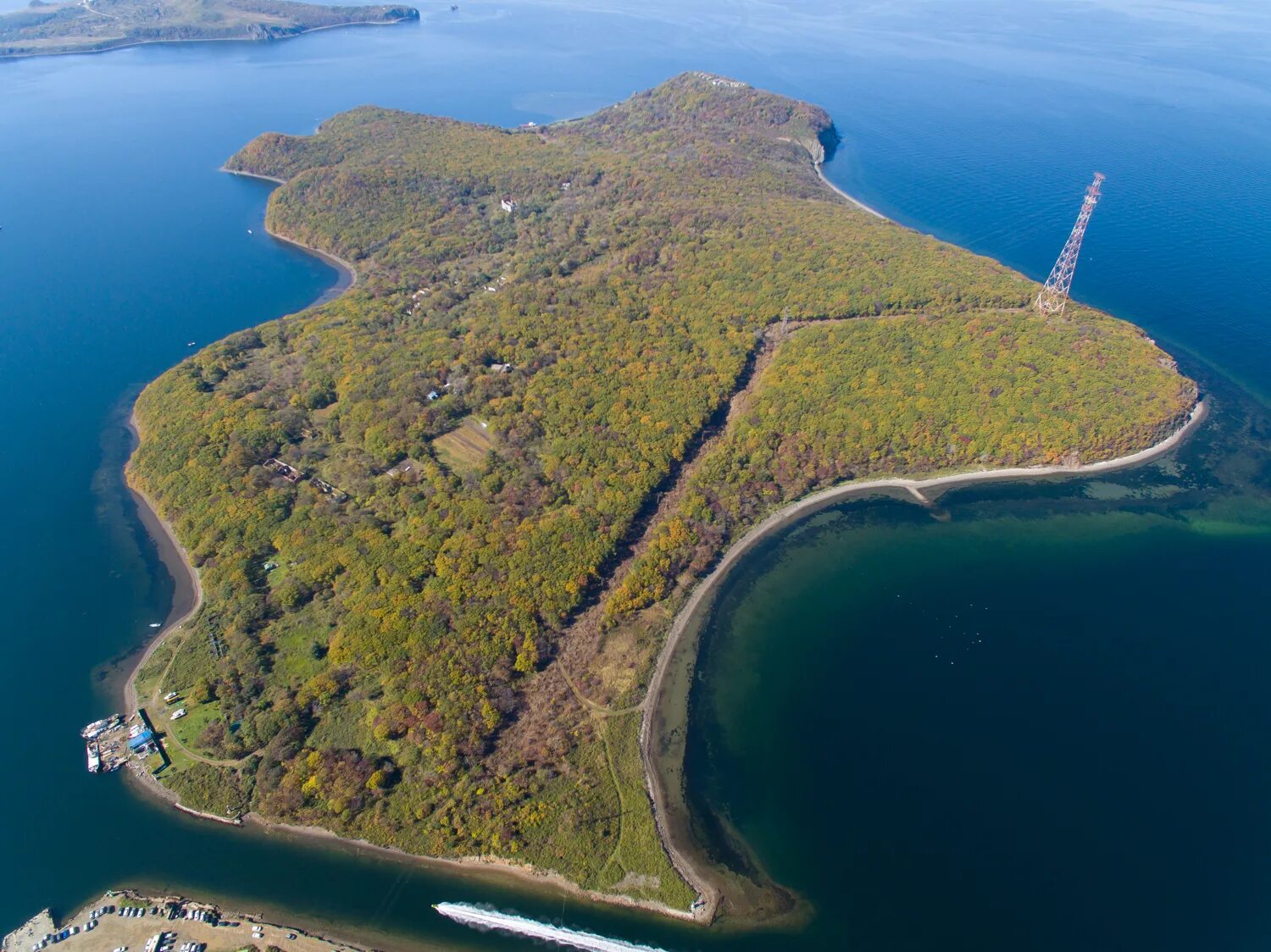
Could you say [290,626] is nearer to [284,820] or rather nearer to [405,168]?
[284,820]

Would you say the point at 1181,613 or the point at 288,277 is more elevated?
the point at 288,277

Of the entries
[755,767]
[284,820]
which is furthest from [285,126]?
[755,767]

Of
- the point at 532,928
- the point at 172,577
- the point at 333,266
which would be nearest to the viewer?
the point at 532,928

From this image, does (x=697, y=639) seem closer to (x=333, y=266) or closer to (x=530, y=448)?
(x=530, y=448)

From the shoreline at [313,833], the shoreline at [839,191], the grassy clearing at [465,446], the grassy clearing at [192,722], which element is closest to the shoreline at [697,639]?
the shoreline at [313,833]

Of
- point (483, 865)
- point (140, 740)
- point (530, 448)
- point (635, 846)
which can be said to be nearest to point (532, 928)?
point (483, 865)

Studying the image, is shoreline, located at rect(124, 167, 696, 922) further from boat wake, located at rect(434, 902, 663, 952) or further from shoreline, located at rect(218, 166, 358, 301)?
shoreline, located at rect(218, 166, 358, 301)

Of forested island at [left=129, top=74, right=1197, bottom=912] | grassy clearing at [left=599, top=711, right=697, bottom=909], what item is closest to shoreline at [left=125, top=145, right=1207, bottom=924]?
grassy clearing at [left=599, top=711, right=697, bottom=909]
